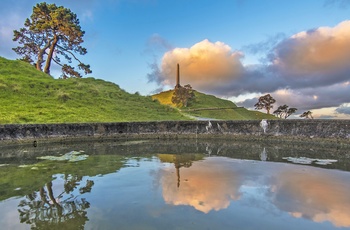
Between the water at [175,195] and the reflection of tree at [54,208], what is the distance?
0.04 feet

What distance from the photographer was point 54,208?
314 centimetres

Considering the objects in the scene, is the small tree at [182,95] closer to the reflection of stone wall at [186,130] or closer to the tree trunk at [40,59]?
the tree trunk at [40,59]

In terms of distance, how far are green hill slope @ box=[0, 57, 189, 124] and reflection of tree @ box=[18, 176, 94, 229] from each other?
10531mm

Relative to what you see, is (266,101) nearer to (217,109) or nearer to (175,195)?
(217,109)

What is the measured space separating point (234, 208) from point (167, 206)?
79 cm

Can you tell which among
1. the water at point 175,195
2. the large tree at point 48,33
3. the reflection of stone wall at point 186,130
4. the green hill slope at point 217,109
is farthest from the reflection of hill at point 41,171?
the green hill slope at point 217,109

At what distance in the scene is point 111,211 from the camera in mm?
2986

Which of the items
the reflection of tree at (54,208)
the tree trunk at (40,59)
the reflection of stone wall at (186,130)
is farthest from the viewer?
the tree trunk at (40,59)

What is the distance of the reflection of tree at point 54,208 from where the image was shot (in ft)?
8.90

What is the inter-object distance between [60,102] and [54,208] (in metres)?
17.3

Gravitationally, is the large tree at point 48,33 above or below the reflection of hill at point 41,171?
above

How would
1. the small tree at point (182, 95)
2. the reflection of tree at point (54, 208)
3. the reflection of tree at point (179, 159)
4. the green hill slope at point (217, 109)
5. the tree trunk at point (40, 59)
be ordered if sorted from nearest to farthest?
the reflection of tree at point (54, 208) < the reflection of tree at point (179, 159) < the tree trunk at point (40, 59) < the green hill slope at point (217, 109) < the small tree at point (182, 95)

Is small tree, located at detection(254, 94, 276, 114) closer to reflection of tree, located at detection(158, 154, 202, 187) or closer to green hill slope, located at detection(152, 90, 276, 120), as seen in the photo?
green hill slope, located at detection(152, 90, 276, 120)

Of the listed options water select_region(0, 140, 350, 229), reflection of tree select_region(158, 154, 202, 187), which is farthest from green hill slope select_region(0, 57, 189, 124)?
water select_region(0, 140, 350, 229)
